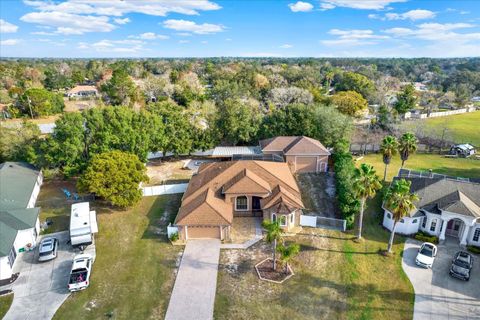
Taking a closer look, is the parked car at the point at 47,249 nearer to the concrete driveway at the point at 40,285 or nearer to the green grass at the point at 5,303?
the concrete driveway at the point at 40,285

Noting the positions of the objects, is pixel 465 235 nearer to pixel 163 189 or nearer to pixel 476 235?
pixel 476 235

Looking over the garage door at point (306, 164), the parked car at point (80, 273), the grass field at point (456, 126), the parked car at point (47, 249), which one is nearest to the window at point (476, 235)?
the garage door at point (306, 164)

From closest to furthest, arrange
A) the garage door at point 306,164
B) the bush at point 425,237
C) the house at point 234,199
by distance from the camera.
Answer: the bush at point 425,237 < the house at point 234,199 < the garage door at point 306,164

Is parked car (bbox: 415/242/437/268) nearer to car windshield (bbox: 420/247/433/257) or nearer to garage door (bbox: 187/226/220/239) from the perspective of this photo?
car windshield (bbox: 420/247/433/257)

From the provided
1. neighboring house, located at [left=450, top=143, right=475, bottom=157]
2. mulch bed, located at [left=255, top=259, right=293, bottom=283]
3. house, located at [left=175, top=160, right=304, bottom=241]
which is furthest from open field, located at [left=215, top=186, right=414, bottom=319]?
neighboring house, located at [left=450, top=143, right=475, bottom=157]

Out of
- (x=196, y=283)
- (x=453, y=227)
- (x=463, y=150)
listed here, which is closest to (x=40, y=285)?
(x=196, y=283)

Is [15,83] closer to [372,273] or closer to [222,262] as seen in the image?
[222,262]
